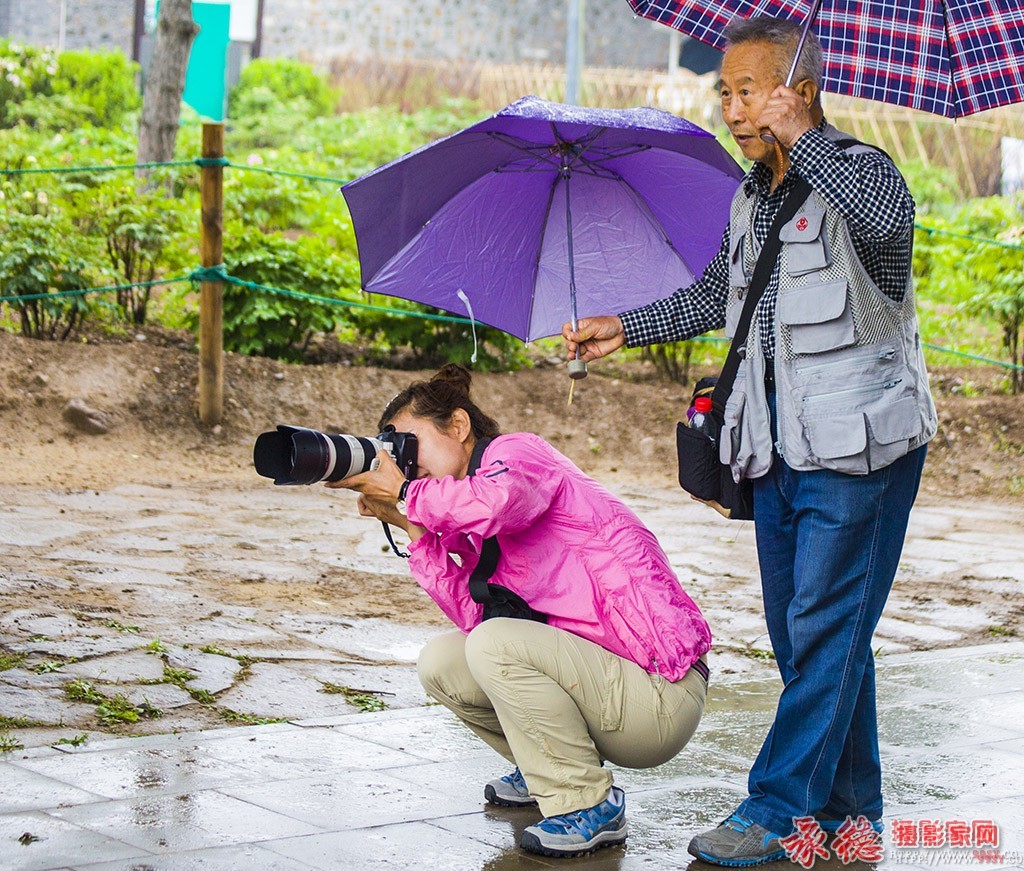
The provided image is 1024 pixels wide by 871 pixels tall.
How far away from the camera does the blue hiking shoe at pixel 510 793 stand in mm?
3480

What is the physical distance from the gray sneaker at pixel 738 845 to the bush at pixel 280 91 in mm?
19680

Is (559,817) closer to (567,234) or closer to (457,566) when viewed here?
(457,566)

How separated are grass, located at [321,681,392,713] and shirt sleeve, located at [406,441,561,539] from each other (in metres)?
1.39

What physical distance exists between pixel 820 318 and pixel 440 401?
2.92 ft

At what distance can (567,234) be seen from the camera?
3969 mm

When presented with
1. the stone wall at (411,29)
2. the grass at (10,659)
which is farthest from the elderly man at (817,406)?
the stone wall at (411,29)

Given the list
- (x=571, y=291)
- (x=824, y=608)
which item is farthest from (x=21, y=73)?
(x=824, y=608)

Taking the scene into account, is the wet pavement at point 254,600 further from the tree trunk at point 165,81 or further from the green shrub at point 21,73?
the green shrub at point 21,73

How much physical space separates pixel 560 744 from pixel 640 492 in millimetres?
5484

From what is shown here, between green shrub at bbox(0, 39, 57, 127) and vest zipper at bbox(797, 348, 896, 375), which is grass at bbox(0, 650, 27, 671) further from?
green shrub at bbox(0, 39, 57, 127)

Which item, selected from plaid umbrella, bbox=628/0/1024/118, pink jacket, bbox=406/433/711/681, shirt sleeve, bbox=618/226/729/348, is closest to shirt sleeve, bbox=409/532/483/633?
pink jacket, bbox=406/433/711/681

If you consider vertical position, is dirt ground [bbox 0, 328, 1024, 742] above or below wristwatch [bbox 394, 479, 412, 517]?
below

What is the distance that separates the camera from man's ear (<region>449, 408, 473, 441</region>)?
3.38 m

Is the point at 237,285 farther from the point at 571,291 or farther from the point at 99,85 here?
the point at 99,85
